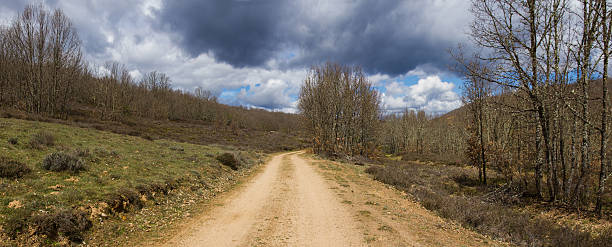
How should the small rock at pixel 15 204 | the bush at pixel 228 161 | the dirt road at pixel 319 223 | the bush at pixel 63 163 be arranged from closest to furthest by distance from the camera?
1. the small rock at pixel 15 204
2. the dirt road at pixel 319 223
3. the bush at pixel 63 163
4. the bush at pixel 228 161

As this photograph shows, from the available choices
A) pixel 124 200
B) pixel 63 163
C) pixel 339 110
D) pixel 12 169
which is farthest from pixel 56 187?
pixel 339 110

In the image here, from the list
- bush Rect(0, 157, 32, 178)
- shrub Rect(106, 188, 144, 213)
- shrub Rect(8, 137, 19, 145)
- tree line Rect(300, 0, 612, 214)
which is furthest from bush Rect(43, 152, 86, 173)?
tree line Rect(300, 0, 612, 214)

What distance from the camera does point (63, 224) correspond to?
16.6 ft

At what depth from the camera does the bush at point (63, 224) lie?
4.83 m

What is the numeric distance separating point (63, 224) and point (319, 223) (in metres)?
5.57

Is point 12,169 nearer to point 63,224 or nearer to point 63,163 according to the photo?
point 63,163

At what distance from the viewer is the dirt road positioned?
5574 millimetres

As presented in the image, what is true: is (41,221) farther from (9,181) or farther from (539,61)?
(539,61)

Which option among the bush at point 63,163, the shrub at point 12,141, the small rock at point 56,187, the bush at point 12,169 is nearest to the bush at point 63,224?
the small rock at point 56,187

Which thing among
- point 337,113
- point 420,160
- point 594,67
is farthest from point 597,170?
point 420,160

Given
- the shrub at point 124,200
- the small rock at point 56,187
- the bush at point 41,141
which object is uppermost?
the bush at point 41,141

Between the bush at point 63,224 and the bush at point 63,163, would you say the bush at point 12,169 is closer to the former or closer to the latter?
the bush at point 63,163

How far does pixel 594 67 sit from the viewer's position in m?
8.33

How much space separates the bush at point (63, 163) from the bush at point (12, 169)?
0.62 m
